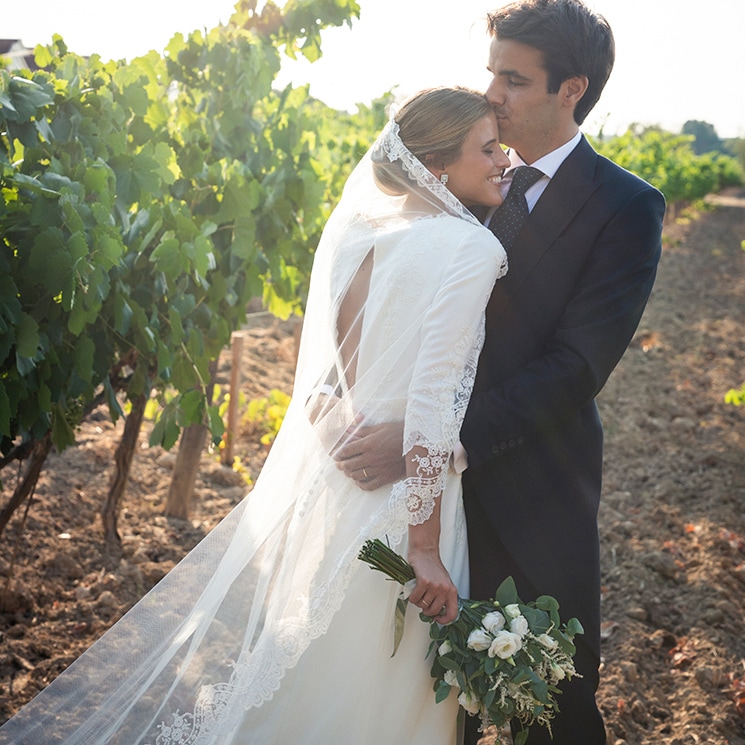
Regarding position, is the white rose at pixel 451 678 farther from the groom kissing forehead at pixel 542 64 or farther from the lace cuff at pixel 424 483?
the groom kissing forehead at pixel 542 64

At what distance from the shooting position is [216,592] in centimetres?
225

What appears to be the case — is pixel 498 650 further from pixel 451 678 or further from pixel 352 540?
pixel 352 540

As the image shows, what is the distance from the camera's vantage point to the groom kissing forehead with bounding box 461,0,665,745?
7.14 ft

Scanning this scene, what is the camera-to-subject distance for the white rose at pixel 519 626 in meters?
1.99

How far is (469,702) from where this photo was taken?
2.05 metres

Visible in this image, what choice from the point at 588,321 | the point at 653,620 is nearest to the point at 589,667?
the point at 588,321

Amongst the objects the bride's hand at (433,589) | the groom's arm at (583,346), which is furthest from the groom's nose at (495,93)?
the bride's hand at (433,589)

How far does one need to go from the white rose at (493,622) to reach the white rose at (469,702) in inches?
6.2

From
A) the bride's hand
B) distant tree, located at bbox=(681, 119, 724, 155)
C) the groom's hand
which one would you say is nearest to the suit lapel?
the groom's hand

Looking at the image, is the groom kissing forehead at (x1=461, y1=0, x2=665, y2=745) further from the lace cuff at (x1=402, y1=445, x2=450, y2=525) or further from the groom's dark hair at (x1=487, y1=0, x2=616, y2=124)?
the lace cuff at (x1=402, y1=445, x2=450, y2=525)

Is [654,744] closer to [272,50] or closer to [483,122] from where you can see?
[483,122]

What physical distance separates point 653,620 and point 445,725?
2.30 m

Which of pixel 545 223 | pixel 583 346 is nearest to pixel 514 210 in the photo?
pixel 545 223

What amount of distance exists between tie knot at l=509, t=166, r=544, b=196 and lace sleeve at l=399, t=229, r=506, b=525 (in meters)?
0.40
